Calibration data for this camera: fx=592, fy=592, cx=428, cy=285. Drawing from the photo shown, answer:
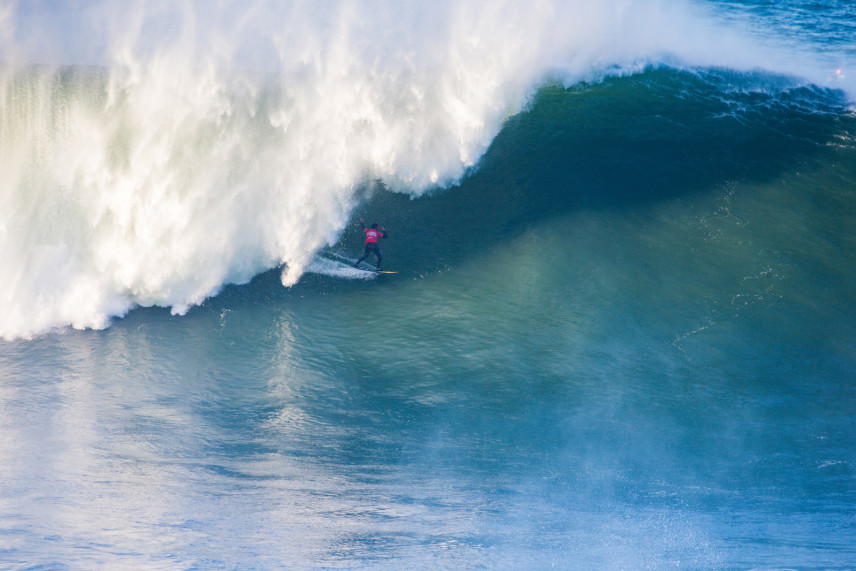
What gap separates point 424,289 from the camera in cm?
863

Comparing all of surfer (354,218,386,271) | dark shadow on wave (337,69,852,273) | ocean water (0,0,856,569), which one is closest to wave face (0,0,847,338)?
ocean water (0,0,856,569)

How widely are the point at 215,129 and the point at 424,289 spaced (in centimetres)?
432

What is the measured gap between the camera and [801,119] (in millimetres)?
9977

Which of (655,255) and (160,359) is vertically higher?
(655,255)

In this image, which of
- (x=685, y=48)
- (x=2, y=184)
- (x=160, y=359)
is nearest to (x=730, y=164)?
(x=685, y=48)

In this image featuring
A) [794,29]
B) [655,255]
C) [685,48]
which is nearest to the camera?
[655,255]

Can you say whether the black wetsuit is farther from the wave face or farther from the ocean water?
the wave face

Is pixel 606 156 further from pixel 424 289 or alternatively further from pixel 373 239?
pixel 373 239

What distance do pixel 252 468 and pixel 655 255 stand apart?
6.13 meters

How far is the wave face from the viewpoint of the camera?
30.0 ft

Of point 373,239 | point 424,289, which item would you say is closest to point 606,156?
point 424,289

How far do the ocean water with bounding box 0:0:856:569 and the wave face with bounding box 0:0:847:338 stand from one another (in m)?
0.05

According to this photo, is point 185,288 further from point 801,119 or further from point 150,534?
point 801,119

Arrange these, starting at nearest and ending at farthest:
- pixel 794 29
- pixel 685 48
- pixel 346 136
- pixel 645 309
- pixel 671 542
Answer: pixel 671 542, pixel 645 309, pixel 346 136, pixel 685 48, pixel 794 29
